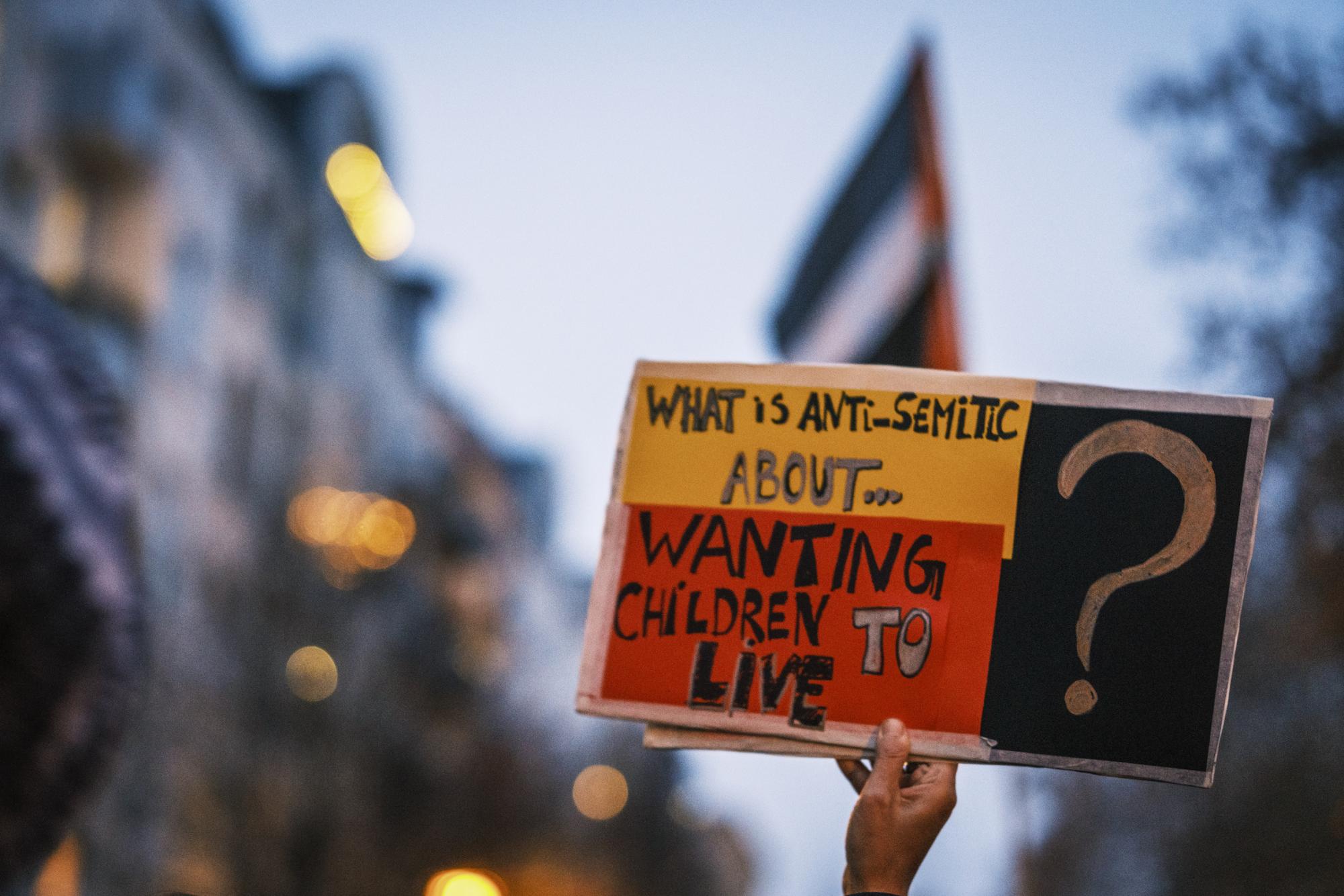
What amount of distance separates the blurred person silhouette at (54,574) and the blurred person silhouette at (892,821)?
2.13 metres

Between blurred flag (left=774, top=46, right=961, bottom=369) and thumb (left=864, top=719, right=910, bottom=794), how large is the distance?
883mm

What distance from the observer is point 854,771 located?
8.73ft

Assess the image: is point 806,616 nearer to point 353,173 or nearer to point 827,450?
point 827,450

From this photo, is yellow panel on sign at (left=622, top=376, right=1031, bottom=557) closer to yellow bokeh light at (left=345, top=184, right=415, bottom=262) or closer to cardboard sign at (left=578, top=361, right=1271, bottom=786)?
cardboard sign at (left=578, top=361, right=1271, bottom=786)

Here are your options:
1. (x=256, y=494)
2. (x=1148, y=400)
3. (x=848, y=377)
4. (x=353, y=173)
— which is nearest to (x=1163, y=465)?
(x=1148, y=400)

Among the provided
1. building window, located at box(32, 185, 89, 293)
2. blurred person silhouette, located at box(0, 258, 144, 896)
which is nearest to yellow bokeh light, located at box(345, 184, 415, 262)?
building window, located at box(32, 185, 89, 293)

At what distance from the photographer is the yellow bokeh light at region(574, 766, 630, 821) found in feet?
151

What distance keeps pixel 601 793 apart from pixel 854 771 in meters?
48.8

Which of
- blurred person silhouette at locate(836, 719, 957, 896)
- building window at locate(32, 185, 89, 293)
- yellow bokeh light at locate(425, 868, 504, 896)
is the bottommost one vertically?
yellow bokeh light at locate(425, 868, 504, 896)

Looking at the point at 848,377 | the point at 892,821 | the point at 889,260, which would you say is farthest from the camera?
the point at 889,260

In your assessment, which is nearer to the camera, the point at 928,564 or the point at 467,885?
the point at 928,564

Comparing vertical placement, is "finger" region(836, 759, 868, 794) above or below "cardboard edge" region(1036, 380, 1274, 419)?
below

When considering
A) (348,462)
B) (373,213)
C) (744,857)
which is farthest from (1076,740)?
(744,857)

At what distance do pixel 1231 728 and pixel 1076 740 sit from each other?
17867 mm
